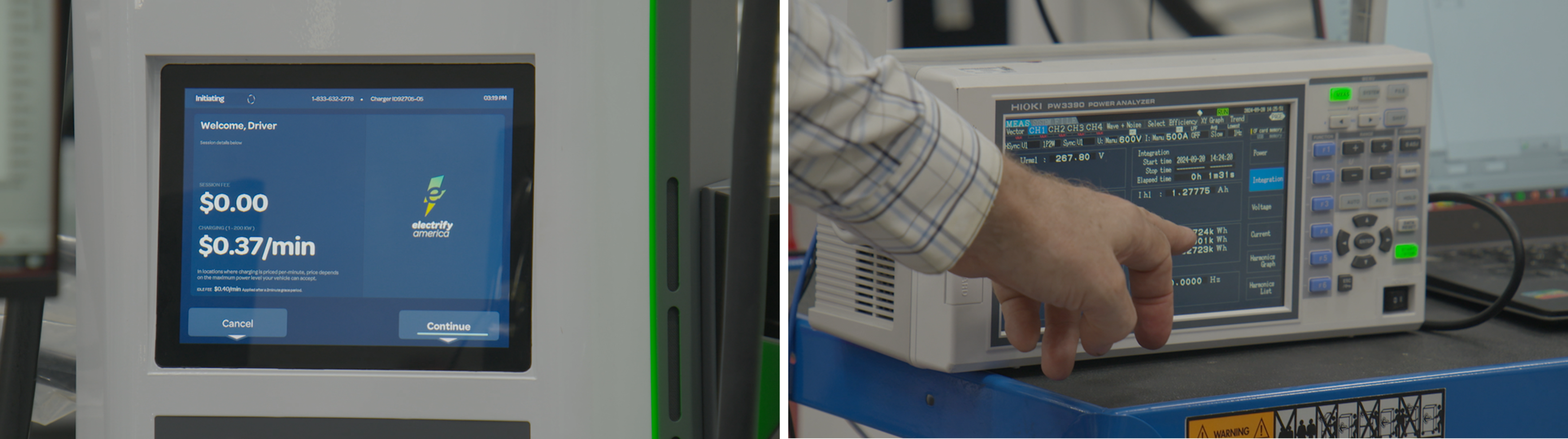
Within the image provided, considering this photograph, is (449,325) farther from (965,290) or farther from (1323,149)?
(1323,149)

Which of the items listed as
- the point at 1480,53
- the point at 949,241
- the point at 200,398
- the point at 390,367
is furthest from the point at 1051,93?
the point at 1480,53

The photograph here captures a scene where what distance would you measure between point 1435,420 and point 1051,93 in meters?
0.39

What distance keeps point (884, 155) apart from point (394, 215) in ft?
1.08

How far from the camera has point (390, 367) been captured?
2.17 ft

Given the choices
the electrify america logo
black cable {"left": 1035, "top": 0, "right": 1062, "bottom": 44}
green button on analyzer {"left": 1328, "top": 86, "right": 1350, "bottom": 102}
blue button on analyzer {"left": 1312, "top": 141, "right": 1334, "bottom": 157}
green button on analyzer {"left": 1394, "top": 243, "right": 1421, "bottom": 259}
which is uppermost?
black cable {"left": 1035, "top": 0, "right": 1062, "bottom": 44}

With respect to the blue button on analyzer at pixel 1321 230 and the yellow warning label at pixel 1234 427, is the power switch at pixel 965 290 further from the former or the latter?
the blue button on analyzer at pixel 1321 230

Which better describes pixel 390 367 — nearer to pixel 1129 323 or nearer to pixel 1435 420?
pixel 1129 323

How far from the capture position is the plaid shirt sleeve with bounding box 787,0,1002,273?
2.11ft

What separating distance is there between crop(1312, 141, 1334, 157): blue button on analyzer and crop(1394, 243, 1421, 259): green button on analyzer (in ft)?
0.40

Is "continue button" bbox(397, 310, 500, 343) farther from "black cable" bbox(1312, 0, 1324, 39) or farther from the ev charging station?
"black cable" bbox(1312, 0, 1324, 39)

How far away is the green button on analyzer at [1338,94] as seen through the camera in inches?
32.5

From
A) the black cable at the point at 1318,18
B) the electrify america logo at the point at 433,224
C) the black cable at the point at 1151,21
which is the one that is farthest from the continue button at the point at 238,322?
the black cable at the point at 1318,18

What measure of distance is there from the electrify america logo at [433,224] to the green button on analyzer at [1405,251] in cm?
80

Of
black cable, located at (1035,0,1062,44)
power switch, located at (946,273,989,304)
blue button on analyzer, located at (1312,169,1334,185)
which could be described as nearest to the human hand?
power switch, located at (946,273,989,304)
